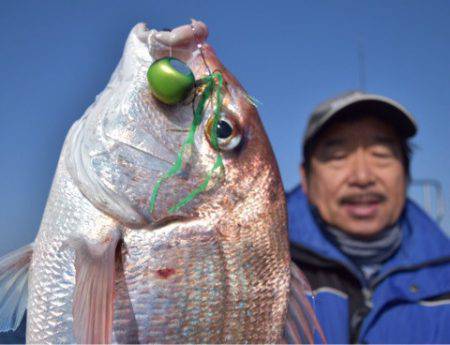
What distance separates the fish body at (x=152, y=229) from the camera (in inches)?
61.6

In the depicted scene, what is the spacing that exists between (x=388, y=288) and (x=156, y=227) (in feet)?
8.15

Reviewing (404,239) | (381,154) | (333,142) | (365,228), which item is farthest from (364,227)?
(333,142)

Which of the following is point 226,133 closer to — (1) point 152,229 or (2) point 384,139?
(1) point 152,229

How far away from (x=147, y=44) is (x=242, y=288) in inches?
33.2

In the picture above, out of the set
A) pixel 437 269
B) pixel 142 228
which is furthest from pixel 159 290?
pixel 437 269

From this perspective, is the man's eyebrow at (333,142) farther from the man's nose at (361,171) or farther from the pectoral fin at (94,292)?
the pectoral fin at (94,292)

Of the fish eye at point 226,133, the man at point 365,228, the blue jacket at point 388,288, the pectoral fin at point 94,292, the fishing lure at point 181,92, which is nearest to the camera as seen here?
the pectoral fin at point 94,292

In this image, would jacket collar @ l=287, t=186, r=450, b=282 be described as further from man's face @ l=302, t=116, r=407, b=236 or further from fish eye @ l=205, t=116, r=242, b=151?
fish eye @ l=205, t=116, r=242, b=151

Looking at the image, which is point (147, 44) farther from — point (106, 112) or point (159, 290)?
point (159, 290)

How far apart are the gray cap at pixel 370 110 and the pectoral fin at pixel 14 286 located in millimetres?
2657

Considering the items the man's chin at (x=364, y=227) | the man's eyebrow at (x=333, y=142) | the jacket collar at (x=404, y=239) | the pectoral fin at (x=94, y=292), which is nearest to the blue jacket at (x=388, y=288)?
the jacket collar at (x=404, y=239)

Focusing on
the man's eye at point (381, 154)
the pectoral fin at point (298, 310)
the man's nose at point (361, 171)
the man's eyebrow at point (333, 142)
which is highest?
the man's eyebrow at point (333, 142)

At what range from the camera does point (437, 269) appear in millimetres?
3742

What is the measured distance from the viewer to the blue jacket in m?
3.46
